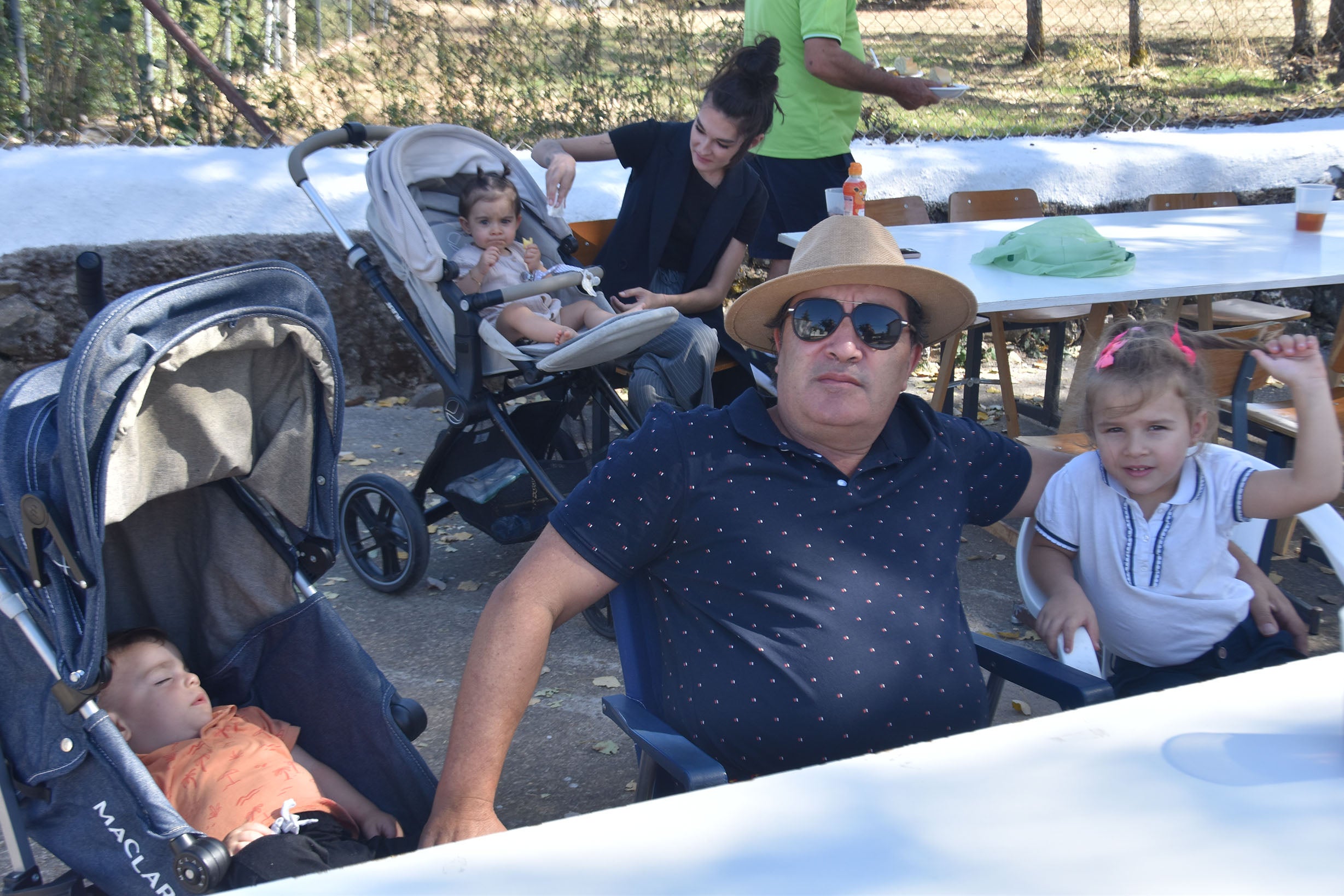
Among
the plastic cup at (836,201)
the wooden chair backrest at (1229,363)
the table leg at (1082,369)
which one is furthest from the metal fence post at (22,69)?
the wooden chair backrest at (1229,363)

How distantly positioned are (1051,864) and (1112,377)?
1351 millimetres

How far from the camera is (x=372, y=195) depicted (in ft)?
12.1

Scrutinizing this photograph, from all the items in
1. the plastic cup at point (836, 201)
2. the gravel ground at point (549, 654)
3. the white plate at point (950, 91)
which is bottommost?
the gravel ground at point (549, 654)

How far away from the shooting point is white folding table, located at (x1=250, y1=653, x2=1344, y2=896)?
1166 millimetres

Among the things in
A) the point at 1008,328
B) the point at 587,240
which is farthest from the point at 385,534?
the point at 1008,328

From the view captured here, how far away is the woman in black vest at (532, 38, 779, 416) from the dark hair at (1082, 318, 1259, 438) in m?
1.90

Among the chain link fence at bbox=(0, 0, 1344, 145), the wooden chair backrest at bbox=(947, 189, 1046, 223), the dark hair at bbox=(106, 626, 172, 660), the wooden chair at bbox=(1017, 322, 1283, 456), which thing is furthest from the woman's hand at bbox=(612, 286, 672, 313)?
the chain link fence at bbox=(0, 0, 1344, 145)

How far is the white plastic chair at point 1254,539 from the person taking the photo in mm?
2402

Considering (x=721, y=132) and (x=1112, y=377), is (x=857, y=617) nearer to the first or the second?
(x=1112, y=377)

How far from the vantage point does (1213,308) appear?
18.7ft

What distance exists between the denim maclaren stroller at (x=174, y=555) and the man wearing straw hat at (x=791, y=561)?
0.63 meters

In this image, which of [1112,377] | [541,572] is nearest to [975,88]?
[1112,377]

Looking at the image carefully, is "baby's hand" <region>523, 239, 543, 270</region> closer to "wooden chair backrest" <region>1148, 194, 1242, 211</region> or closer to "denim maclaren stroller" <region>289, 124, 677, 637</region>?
"denim maclaren stroller" <region>289, 124, 677, 637</region>

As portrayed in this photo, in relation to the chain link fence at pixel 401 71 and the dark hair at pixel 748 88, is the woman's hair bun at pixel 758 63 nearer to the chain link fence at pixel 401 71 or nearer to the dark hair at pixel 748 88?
the dark hair at pixel 748 88
